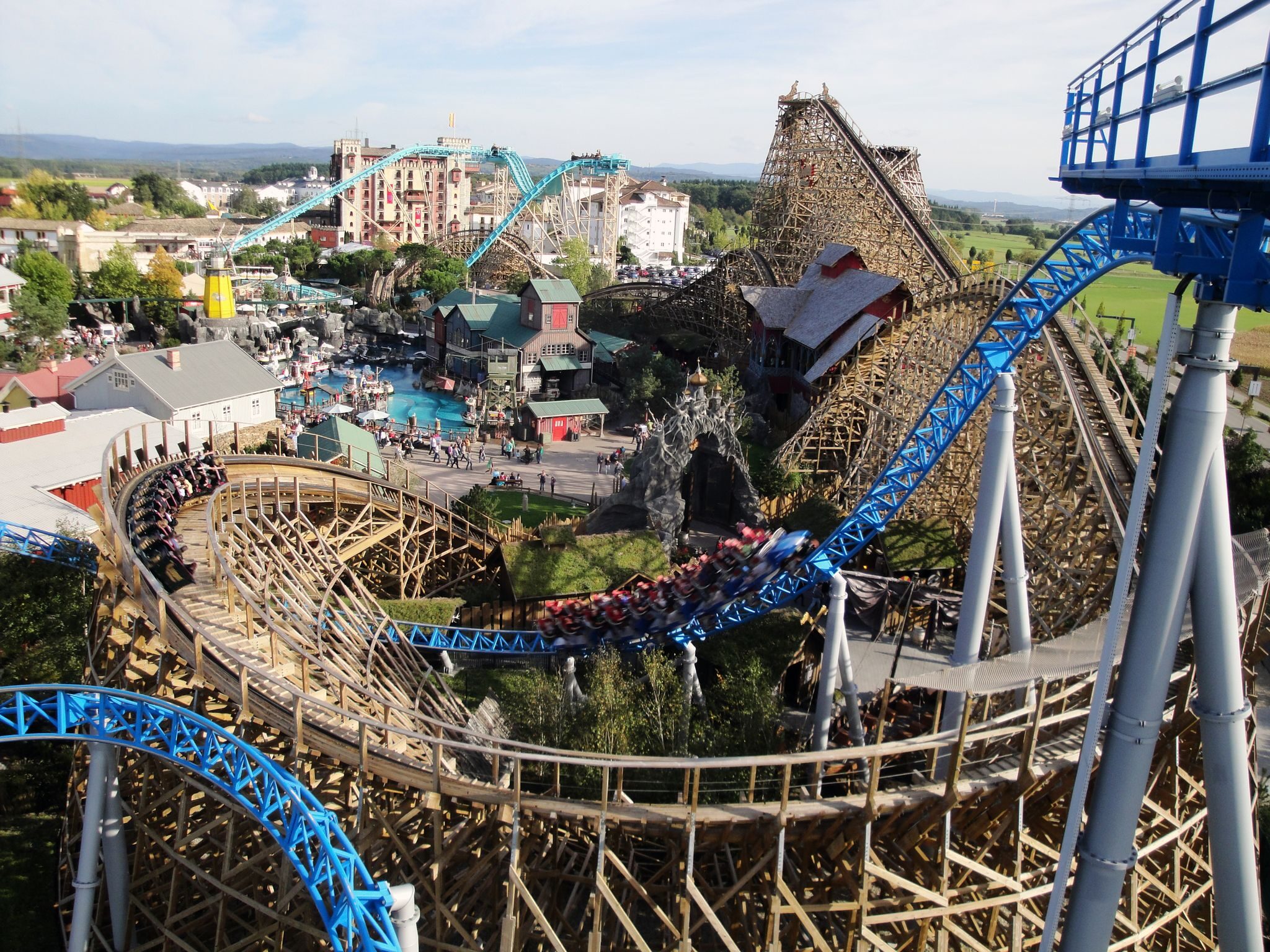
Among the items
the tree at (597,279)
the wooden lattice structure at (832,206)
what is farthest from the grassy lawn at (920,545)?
the tree at (597,279)

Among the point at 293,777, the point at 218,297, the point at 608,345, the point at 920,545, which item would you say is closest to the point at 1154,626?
the point at 293,777

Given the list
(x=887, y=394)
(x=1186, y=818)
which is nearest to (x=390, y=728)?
(x=1186, y=818)

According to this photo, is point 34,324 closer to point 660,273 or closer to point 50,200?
point 660,273

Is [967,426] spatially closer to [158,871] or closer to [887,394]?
[887,394]

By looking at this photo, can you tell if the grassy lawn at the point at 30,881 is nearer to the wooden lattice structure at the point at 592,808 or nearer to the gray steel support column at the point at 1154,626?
the wooden lattice structure at the point at 592,808

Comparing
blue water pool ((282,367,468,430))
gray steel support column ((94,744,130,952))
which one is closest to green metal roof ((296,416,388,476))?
blue water pool ((282,367,468,430))

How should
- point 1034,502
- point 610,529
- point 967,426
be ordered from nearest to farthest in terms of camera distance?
1. point 1034,502
2. point 967,426
3. point 610,529
